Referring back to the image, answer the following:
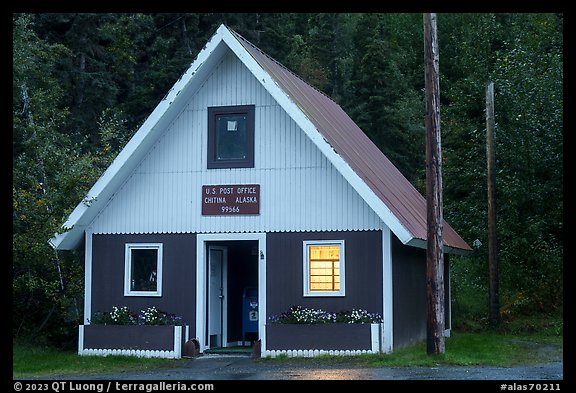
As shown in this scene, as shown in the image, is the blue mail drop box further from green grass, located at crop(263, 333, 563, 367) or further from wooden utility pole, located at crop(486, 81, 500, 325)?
wooden utility pole, located at crop(486, 81, 500, 325)

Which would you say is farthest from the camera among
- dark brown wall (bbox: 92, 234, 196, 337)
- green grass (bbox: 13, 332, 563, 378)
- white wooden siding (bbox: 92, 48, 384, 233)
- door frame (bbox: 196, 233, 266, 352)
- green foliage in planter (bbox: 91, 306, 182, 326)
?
dark brown wall (bbox: 92, 234, 196, 337)

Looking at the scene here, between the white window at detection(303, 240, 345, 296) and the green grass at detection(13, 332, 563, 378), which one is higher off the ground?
the white window at detection(303, 240, 345, 296)

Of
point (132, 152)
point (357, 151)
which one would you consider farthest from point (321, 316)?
point (132, 152)

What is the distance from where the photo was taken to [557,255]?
30.0 metres

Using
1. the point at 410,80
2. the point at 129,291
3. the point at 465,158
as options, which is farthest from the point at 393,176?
the point at 410,80

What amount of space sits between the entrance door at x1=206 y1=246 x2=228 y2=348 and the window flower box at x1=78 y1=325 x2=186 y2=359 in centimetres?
107

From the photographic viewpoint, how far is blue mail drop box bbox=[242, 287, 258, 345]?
2231cm

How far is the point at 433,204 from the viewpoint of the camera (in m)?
18.3

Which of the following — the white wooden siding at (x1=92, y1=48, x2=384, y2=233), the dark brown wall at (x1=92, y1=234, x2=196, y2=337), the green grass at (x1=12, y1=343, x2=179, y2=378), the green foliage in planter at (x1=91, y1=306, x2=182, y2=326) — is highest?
the white wooden siding at (x1=92, y1=48, x2=384, y2=233)

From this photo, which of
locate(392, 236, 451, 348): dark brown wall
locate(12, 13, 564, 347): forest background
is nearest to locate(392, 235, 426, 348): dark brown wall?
locate(392, 236, 451, 348): dark brown wall

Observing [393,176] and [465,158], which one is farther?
[465,158]

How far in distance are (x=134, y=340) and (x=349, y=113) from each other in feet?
78.0
